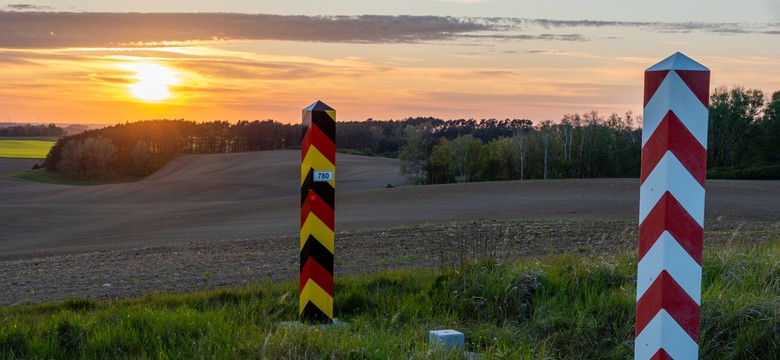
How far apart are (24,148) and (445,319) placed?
149503 millimetres

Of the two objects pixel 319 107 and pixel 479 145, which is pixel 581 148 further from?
pixel 319 107

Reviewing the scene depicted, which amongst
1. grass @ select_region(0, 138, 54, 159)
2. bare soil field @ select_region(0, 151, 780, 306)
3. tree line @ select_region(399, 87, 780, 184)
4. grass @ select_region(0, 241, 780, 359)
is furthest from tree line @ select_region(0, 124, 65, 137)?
grass @ select_region(0, 241, 780, 359)

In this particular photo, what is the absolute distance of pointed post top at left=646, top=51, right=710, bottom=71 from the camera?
11.0 feet

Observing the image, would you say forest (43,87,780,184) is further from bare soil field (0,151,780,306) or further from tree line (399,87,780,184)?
bare soil field (0,151,780,306)

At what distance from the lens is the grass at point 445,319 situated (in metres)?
5.02

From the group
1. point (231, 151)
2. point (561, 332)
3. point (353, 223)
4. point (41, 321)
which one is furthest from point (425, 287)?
point (231, 151)

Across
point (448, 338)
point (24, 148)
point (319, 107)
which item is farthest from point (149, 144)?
point (448, 338)

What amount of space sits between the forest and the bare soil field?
798 centimetres

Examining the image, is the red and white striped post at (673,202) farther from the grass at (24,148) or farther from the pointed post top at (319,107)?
the grass at (24,148)

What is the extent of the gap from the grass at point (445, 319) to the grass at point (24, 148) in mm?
131261

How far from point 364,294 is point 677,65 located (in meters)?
4.40

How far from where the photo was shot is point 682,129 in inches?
132

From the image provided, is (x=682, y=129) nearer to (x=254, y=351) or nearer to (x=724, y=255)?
(x=254, y=351)

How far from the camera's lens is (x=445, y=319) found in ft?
20.5
